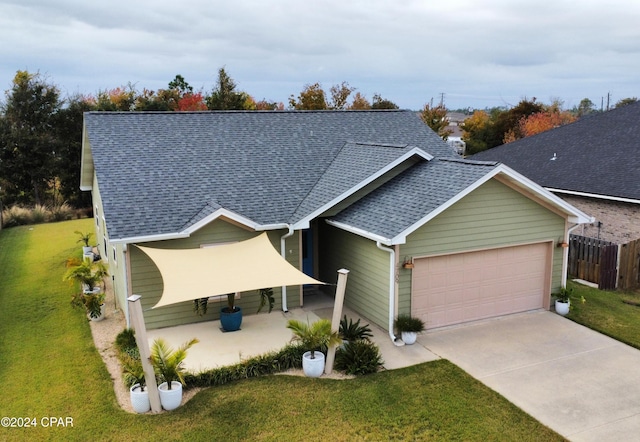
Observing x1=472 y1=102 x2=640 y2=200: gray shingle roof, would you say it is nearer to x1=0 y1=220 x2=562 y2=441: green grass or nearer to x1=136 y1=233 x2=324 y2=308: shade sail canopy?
x1=0 y1=220 x2=562 y2=441: green grass

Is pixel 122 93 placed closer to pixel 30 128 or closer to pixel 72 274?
pixel 30 128

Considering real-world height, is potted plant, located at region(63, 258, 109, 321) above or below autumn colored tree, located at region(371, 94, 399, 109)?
below

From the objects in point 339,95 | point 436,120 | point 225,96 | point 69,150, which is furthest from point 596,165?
point 339,95

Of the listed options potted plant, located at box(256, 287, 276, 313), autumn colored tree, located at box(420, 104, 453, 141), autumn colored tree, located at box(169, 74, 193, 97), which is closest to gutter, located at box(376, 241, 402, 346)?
potted plant, located at box(256, 287, 276, 313)

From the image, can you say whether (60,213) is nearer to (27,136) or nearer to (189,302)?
(27,136)

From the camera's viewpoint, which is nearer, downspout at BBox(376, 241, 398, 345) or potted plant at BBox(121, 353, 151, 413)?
potted plant at BBox(121, 353, 151, 413)

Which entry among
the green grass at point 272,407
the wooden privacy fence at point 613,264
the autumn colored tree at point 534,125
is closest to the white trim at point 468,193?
the green grass at point 272,407
